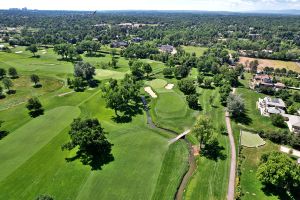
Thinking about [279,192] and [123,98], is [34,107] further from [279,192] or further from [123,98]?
[279,192]

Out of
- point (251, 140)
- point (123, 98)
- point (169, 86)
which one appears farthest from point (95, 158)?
point (169, 86)

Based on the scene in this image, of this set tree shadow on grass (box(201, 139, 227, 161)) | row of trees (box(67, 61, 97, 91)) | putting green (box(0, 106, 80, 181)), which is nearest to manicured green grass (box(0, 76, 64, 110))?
row of trees (box(67, 61, 97, 91))

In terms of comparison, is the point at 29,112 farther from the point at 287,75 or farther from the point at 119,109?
the point at 287,75

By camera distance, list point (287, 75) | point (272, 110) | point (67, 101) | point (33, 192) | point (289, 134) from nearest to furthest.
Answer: point (33, 192) < point (289, 134) < point (272, 110) < point (67, 101) < point (287, 75)

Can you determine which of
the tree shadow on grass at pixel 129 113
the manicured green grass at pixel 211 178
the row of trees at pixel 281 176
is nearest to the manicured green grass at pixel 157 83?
the tree shadow on grass at pixel 129 113

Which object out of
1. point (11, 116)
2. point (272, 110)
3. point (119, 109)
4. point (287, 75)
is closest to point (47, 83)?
point (11, 116)

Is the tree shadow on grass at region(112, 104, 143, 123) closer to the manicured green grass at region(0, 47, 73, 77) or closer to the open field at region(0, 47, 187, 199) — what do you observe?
the open field at region(0, 47, 187, 199)

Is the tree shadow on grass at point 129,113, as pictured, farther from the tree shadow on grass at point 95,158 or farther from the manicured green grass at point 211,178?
the manicured green grass at point 211,178
